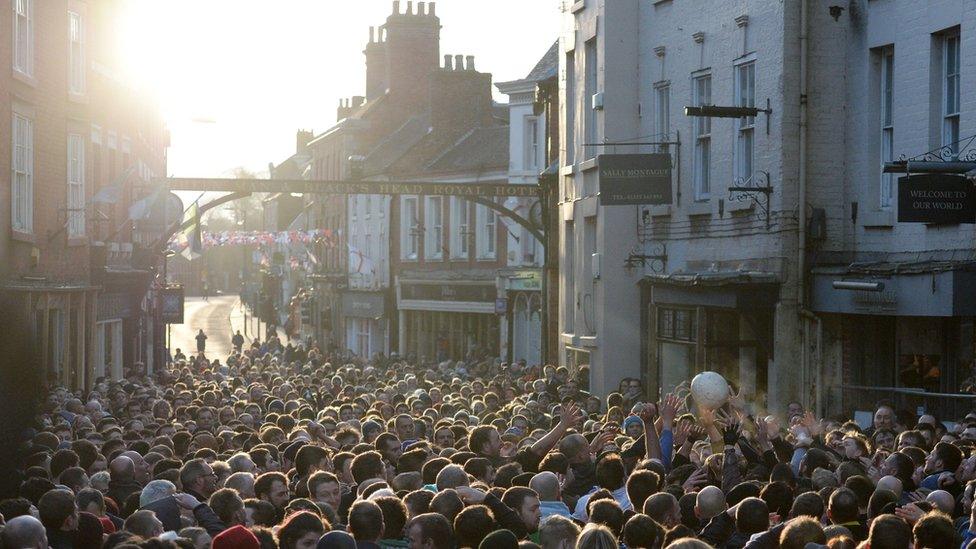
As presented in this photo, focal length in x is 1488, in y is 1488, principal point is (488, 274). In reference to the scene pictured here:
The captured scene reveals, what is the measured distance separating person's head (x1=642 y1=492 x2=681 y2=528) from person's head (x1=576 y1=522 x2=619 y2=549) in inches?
65.4

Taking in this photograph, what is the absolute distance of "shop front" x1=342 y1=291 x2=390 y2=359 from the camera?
6019 centimetres

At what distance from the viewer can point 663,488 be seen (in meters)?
10.9

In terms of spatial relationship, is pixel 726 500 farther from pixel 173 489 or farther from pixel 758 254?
pixel 758 254

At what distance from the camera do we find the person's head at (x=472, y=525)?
8.37 meters

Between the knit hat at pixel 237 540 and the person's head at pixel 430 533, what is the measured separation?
0.85 meters

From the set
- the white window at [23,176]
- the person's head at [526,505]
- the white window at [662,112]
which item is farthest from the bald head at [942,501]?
the white window at [23,176]

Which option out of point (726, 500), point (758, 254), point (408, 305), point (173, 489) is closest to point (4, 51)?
point (758, 254)

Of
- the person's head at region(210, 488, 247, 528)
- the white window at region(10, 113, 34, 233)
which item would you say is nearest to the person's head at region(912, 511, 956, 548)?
the person's head at region(210, 488, 247, 528)

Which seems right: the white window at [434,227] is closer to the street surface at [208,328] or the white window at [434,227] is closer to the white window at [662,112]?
the street surface at [208,328]

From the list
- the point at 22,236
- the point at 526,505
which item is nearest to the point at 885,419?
the point at 526,505

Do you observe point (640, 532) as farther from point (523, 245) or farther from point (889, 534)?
point (523, 245)

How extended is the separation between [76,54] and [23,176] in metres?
4.98

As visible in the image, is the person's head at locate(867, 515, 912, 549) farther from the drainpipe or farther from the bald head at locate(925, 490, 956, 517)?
the drainpipe

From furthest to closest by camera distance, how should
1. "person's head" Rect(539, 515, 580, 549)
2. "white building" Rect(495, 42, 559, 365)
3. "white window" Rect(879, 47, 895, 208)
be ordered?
"white building" Rect(495, 42, 559, 365)
"white window" Rect(879, 47, 895, 208)
"person's head" Rect(539, 515, 580, 549)
